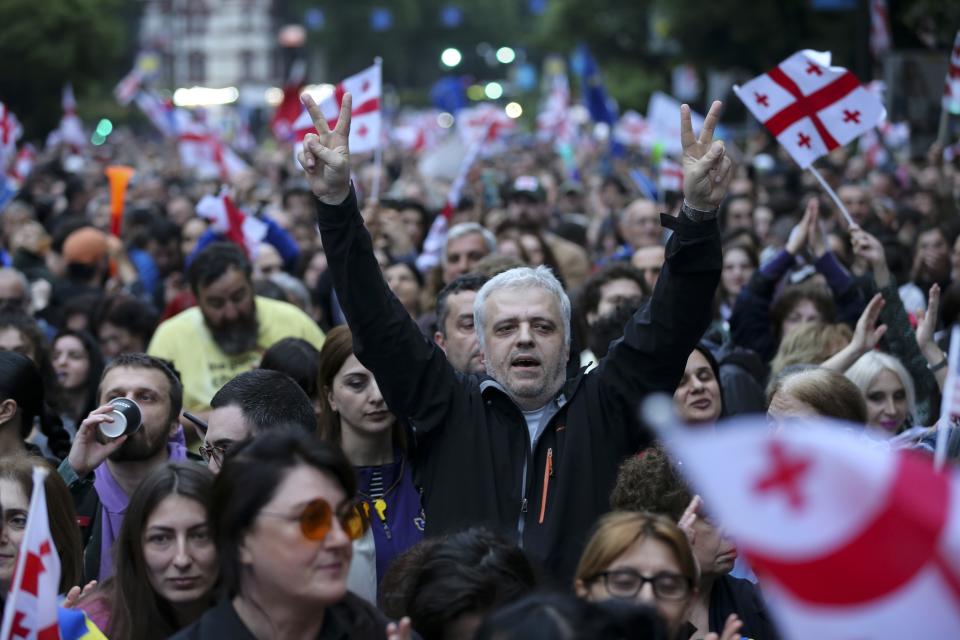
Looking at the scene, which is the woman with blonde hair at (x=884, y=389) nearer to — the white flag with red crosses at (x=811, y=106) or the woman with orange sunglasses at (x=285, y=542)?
the white flag with red crosses at (x=811, y=106)

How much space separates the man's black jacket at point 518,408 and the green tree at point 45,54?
40.1 meters

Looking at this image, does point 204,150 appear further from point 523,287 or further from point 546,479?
point 546,479

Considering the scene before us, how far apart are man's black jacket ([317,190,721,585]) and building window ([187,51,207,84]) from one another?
145818mm

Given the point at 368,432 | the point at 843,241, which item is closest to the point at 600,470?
the point at 368,432

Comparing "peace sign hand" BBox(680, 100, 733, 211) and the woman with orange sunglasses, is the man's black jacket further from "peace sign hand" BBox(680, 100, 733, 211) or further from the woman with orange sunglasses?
the woman with orange sunglasses

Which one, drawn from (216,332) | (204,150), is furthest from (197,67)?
(216,332)

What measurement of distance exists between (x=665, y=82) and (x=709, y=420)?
3752 centimetres

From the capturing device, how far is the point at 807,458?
2.39 meters

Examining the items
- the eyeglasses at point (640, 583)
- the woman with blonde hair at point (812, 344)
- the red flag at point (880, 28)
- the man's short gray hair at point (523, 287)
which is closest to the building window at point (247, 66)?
the red flag at point (880, 28)

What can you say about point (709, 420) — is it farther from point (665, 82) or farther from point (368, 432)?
point (665, 82)

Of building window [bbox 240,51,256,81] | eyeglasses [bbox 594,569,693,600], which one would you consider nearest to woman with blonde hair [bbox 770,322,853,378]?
eyeglasses [bbox 594,569,693,600]

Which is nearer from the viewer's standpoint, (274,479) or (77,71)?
(274,479)

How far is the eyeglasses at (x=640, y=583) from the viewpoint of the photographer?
12.1 feet

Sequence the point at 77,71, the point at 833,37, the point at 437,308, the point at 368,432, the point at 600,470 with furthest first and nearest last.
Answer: the point at 77,71, the point at 833,37, the point at 437,308, the point at 368,432, the point at 600,470
